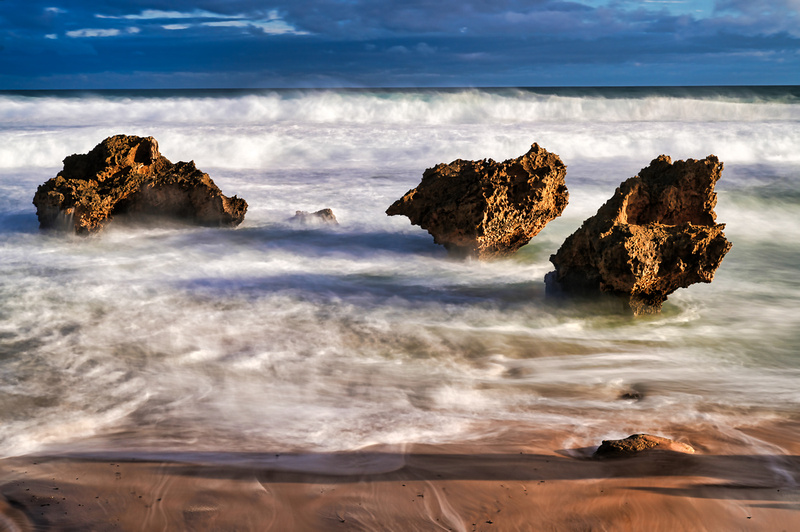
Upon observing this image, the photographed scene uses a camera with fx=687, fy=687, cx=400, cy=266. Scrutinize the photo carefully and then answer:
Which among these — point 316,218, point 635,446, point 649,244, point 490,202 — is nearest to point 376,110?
point 316,218

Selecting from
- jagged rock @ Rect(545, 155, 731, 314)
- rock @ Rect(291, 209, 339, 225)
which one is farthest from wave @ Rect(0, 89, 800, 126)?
jagged rock @ Rect(545, 155, 731, 314)

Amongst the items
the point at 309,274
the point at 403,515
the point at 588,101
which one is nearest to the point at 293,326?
the point at 309,274

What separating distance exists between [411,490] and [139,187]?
604 centimetres

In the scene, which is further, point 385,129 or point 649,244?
point 385,129

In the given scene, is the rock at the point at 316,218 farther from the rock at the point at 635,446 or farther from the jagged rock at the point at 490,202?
the rock at the point at 635,446

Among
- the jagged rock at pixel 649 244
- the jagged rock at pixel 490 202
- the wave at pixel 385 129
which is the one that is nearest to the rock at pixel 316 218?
the jagged rock at pixel 490 202

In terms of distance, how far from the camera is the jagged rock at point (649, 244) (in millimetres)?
4879

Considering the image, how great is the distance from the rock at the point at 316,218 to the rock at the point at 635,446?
5.50 metres

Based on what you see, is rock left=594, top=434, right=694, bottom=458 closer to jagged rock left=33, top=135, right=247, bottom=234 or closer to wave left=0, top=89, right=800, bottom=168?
jagged rock left=33, top=135, right=247, bottom=234

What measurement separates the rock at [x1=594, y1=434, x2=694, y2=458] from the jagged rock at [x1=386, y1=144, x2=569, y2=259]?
3.37m

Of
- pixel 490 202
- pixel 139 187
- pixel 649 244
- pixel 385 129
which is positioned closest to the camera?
pixel 649 244

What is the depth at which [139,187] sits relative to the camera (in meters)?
7.75

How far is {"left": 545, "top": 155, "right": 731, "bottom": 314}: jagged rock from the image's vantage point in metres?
4.88

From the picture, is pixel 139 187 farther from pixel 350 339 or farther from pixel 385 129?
pixel 385 129
